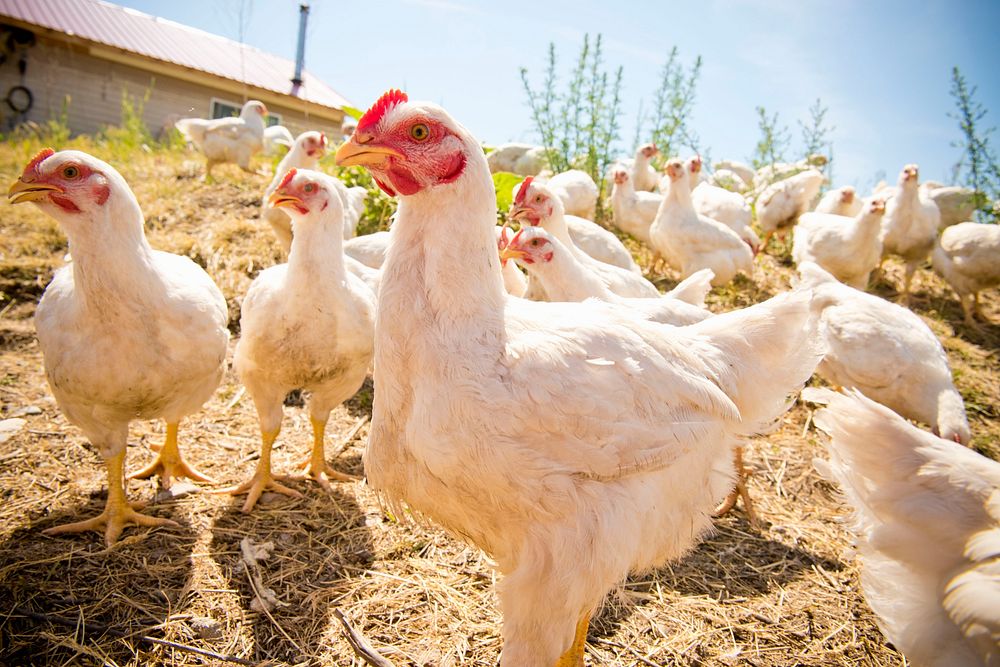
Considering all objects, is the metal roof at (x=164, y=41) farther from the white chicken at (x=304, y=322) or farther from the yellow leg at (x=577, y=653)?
the yellow leg at (x=577, y=653)

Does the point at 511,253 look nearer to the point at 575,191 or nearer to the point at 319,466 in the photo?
the point at 319,466

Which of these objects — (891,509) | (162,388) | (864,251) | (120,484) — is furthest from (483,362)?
(864,251)

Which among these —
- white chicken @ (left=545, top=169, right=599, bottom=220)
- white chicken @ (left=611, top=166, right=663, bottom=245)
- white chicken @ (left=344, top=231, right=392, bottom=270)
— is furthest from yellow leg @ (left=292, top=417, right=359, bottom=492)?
white chicken @ (left=611, top=166, right=663, bottom=245)

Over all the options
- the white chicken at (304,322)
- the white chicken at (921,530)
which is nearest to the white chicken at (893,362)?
the white chicken at (921,530)

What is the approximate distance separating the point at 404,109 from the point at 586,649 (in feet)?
8.30

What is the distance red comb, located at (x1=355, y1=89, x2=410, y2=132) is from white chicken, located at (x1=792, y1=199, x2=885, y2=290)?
22.8 feet

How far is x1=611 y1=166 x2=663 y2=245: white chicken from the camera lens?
813cm

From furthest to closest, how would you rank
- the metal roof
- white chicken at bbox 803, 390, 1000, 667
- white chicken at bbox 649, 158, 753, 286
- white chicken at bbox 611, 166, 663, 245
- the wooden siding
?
the metal roof
the wooden siding
white chicken at bbox 611, 166, 663, 245
white chicken at bbox 649, 158, 753, 286
white chicken at bbox 803, 390, 1000, 667

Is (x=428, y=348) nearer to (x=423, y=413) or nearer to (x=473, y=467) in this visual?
(x=423, y=413)

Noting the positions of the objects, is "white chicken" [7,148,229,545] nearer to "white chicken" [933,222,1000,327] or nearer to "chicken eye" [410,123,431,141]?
"chicken eye" [410,123,431,141]

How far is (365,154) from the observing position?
174cm

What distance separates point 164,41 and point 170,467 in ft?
71.2

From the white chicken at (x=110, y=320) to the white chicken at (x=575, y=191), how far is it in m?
5.55

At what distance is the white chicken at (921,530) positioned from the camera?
1.88 meters
